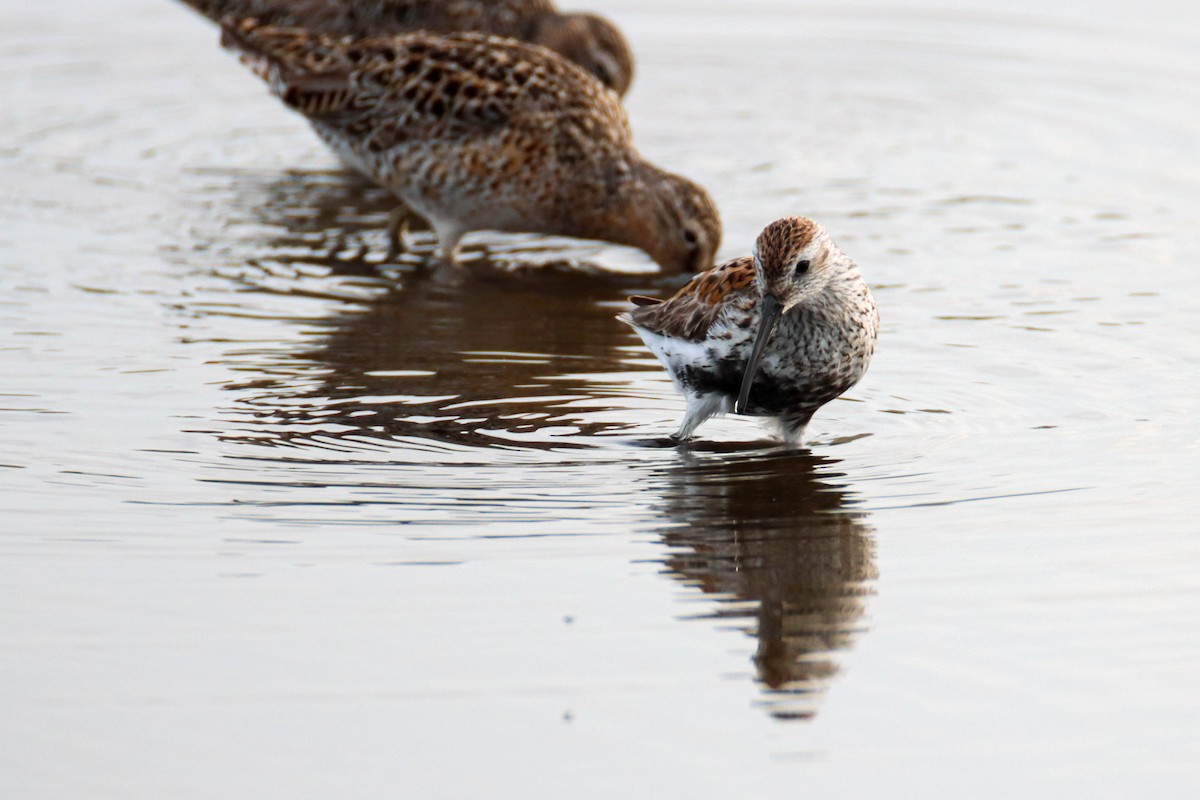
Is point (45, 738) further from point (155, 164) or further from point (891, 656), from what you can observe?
point (155, 164)

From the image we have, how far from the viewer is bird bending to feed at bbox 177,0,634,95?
14.0 meters

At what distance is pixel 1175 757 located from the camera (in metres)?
5.32

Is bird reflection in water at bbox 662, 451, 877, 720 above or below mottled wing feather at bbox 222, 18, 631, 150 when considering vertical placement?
below

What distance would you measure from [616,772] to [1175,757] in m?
1.61

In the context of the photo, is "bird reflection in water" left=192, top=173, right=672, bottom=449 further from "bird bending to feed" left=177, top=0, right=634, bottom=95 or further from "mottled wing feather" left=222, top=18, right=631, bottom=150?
"bird bending to feed" left=177, top=0, right=634, bottom=95

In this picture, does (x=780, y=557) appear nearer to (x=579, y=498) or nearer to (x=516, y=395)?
(x=579, y=498)

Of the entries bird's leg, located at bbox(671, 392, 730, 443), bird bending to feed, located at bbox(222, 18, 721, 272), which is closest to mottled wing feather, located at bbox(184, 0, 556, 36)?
bird bending to feed, located at bbox(222, 18, 721, 272)

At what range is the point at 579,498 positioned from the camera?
735 centimetres

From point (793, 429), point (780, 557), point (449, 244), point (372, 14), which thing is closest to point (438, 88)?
point (449, 244)

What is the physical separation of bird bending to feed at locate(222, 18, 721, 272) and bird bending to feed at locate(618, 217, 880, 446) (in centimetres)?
335

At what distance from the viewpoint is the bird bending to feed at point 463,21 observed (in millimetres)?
13992

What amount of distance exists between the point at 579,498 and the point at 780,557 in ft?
2.98

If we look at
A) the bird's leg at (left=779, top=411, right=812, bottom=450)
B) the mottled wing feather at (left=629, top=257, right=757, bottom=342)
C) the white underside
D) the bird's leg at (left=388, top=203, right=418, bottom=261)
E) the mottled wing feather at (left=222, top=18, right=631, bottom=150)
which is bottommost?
the bird's leg at (left=388, top=203, right=418, bottom=261)

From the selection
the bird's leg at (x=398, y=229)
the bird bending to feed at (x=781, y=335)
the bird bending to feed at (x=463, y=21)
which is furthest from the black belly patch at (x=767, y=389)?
the bird bending to feed at (x=463, y=21)
